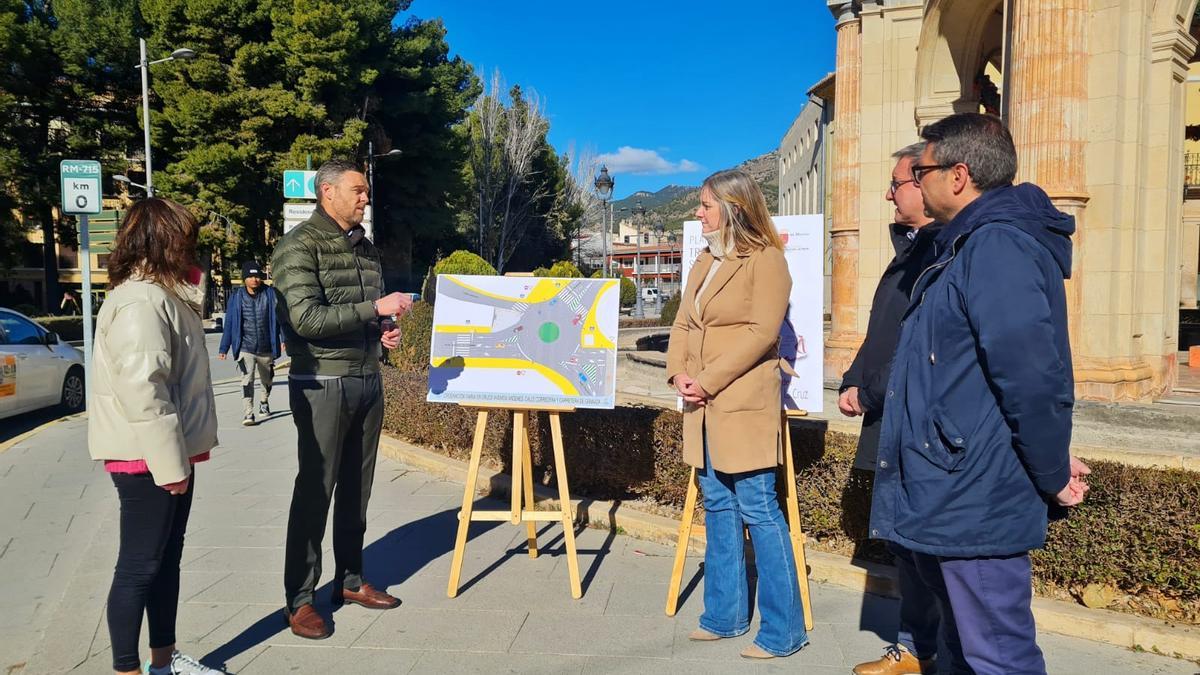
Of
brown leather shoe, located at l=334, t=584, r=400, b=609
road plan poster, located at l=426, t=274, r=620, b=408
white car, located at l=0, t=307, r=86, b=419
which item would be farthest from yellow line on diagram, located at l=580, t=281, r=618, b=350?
white car, located at l=0, t=307, r=86, b=419

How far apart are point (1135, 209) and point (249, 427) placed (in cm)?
1066

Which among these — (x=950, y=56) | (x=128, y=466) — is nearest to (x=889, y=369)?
(x=128, y=466)

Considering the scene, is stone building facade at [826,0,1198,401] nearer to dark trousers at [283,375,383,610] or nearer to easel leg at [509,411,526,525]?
easel leg at [509,411,526,525]

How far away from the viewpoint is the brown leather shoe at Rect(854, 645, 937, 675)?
329cm

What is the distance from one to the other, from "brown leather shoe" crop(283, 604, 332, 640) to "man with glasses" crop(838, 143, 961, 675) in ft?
7.94

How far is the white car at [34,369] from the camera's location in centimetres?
1007

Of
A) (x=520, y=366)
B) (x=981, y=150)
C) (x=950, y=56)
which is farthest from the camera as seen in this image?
(x=950, y=56)

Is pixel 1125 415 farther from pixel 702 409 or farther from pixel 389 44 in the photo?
pixel 389 44

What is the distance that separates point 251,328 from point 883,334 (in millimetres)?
8625

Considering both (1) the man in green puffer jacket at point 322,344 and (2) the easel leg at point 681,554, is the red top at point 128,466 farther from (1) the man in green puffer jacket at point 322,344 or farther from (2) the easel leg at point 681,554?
(2) the easel leg at point 681,554

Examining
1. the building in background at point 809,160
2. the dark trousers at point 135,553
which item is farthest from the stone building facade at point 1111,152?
the building in background at point 809,160

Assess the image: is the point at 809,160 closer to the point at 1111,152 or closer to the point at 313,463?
the point at 1111,152

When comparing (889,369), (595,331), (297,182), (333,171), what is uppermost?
(297,182)

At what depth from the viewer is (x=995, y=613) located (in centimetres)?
229
